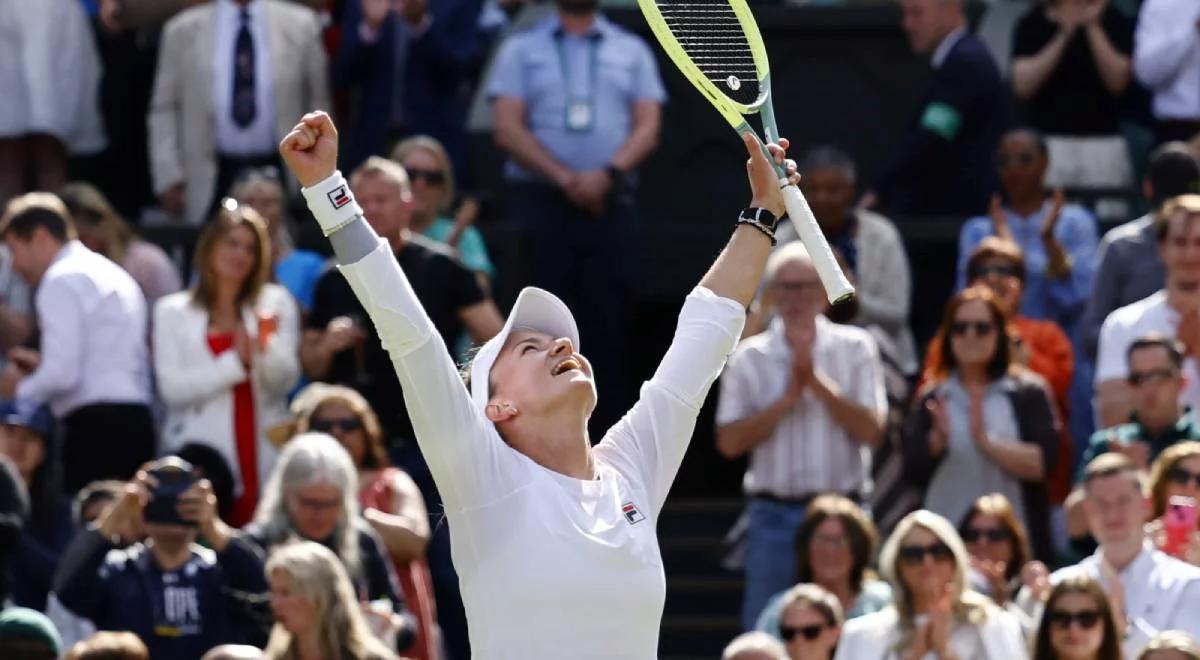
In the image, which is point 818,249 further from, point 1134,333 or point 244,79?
point 244,79

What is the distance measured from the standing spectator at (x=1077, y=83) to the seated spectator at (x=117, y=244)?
416 centimetres

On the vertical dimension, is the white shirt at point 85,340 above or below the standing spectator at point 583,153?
below

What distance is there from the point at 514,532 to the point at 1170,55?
26.6 ft

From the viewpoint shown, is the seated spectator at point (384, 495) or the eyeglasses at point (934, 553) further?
the seated spectator at point (384, 495)

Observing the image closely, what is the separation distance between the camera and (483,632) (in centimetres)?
543

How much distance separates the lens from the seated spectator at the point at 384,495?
980 cm

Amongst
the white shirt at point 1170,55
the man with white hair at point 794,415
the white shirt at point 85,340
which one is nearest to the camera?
the man with white hair at point 794,415

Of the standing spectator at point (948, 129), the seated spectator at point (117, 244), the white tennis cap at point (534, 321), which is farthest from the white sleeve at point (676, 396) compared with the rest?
the standing spectator at point (948, 129)

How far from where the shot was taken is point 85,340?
11.1m

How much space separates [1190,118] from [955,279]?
1.33 metres

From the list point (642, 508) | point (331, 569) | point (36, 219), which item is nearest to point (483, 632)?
point (642, 508)

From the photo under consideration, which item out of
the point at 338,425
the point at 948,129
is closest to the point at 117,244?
the point at 338,425

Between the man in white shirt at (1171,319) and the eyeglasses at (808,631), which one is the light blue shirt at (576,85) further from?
the eyeglasses at (808,631)

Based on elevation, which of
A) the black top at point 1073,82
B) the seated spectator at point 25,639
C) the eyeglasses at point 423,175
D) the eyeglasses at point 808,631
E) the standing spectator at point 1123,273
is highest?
the black top at point 1073,82
